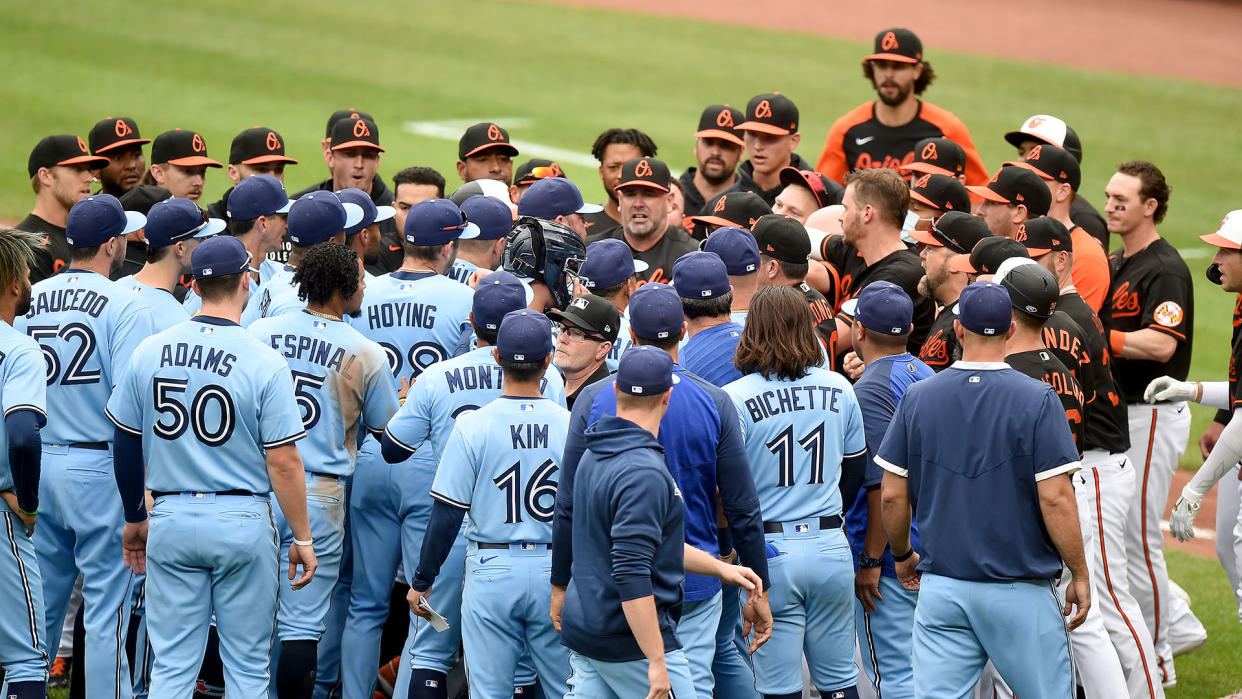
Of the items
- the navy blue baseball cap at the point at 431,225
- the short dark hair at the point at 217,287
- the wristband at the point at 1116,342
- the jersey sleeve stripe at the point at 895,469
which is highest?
the navy blue baseball cap at the point at 431,225

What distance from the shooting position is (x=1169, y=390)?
5.96 meters

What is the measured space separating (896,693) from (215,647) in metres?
2.62

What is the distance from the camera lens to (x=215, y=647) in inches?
215

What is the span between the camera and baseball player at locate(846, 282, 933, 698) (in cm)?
508

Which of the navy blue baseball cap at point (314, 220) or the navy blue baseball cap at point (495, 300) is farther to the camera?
the navy blue baseball cap at point (314, 220)

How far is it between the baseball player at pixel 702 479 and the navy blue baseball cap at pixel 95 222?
7.40 ft

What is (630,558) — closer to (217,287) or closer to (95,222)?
(217,287)

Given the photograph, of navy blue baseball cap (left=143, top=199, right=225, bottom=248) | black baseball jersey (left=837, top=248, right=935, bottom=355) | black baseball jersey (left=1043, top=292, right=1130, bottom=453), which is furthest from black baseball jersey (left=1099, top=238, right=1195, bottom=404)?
navy blue baseball cap (left=143, top=199, right=225, bottom=248)

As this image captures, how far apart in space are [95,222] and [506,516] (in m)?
2.14

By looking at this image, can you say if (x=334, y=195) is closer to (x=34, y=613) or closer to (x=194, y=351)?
(x=194, y=351)

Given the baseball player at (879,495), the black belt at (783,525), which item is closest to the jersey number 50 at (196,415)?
the black belt at (783,525)

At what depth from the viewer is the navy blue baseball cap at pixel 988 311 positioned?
4500 millimetres

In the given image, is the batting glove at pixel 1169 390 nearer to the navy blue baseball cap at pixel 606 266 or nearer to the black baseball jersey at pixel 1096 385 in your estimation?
the black baseball jersey at pixel 1096 385

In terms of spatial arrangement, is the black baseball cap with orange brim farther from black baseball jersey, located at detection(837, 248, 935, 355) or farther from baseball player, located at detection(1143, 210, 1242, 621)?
baseball player, located at detection(1143, 210, 1242, 621)
